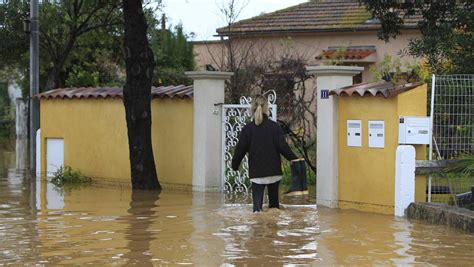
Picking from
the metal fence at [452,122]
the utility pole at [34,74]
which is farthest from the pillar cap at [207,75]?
the utility pole at [34,74]

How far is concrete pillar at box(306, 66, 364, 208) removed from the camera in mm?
13914

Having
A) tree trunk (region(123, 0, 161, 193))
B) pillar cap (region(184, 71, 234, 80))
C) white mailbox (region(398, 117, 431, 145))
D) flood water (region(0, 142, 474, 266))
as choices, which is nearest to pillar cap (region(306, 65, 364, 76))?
white mailbox (region(398, 117, 431, 145))

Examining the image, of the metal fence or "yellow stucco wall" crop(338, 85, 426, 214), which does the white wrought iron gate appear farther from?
the metal fence

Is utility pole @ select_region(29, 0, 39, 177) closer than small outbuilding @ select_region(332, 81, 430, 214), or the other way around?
small outbuilding @ select_region(332, 81, 430, 214)

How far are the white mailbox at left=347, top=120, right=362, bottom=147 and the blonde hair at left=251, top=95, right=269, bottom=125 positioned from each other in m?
1.69

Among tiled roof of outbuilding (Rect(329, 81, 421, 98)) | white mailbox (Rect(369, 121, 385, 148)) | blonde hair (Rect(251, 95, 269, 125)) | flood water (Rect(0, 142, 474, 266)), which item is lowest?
flood water (Rect(0, 142, 474, 266))

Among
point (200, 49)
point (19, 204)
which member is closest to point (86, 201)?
point (19, 204)

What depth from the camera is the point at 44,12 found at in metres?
26.6

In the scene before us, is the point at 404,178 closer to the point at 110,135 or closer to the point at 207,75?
the point at 207,75

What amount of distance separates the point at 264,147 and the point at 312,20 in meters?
18.9

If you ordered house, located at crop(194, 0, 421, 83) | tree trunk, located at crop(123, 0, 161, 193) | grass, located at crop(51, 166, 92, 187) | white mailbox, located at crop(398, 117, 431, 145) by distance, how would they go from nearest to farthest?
white mailbox, located at crop(398, 117, 431, 145), tree trunk, located at crop(123, 0, 161, 193), grass, located at crop(51, 166, 92, 187), house, located at crop(194, 0, 421, 83)

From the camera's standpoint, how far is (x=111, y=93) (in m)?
18.5

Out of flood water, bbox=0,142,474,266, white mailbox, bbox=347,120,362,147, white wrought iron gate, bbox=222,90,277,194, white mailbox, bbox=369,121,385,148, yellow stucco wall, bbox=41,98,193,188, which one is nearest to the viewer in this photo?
flood water, bbox=0,142,474,266

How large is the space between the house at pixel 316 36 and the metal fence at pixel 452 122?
13392mm
